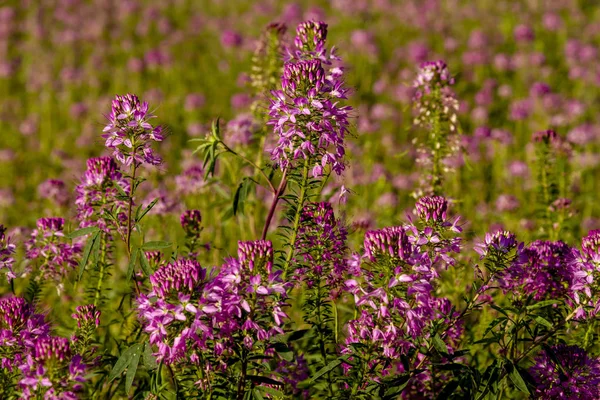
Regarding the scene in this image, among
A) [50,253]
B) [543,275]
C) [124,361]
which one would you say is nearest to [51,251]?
[50,253]

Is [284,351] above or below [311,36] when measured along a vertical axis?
below

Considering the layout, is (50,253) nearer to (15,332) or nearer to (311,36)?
(15,332)

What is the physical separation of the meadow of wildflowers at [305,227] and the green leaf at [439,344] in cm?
2

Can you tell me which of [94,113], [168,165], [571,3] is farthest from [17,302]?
[571,3]

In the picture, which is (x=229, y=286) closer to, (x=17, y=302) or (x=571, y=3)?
(x=17, y=302)

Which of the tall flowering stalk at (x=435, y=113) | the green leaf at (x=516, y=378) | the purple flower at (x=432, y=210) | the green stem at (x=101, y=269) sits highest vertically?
the tall flowering stalk at (x=435, y=113)

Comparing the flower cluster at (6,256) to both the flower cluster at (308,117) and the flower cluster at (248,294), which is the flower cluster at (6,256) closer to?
the flower cluster at (248,294)

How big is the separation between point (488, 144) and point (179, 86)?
5.61 m

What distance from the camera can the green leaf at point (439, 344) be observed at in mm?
2754

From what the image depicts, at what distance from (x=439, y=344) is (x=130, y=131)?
5.58 ft

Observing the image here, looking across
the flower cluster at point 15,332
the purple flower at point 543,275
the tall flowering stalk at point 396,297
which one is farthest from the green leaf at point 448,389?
the flower cluster at point 15,332

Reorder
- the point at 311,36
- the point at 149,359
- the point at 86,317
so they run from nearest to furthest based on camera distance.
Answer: the point at 149,359, the point at 86,317, the point at 311,36

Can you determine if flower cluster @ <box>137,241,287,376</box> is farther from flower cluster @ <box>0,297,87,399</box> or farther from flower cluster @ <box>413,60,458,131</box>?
flower cluster @ <box>413,60,458,131</box>

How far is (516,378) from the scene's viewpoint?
274 centimetres
